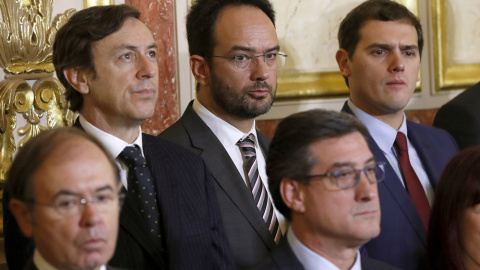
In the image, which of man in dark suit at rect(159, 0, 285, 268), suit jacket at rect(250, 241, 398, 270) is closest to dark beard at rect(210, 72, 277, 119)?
man in dark suit at rect(159, 0, 285, 268)

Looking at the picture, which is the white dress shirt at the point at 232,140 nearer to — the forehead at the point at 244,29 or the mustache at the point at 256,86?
the mustache at the point at 256,86

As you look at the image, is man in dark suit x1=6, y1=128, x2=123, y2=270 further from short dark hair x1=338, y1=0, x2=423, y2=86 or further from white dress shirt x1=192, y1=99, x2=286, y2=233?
short dark hair x1=338, y1=0, x2=423, y2=86

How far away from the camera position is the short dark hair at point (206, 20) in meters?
3.56

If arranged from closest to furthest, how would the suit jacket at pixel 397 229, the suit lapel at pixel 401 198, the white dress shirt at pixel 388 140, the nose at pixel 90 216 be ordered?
the nose at pixel 90 216 < the suit jacket at pixel 397 229 < the suit lapel at pixel 401 198 < the white dress shirt at pixel 388 140

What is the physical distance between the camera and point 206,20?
142 inches

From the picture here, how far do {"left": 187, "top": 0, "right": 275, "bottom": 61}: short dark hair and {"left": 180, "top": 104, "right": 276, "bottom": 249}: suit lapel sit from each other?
41 centimetres

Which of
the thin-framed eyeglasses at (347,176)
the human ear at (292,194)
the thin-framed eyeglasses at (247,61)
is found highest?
the thin-framed eyeglasses at (247,61)

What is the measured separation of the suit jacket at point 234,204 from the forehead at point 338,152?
0.69 m

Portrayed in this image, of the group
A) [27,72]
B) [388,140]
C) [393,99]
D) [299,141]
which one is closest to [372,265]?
[299,141]

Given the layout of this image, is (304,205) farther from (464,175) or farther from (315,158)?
(464,175)

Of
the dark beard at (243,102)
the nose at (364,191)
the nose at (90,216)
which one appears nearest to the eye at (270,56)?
the dark beard at (243,102)

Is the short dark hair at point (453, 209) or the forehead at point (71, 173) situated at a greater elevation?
the forehead at point (71, 173)

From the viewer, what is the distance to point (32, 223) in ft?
6.99

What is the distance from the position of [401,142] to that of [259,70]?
2.38 ft
